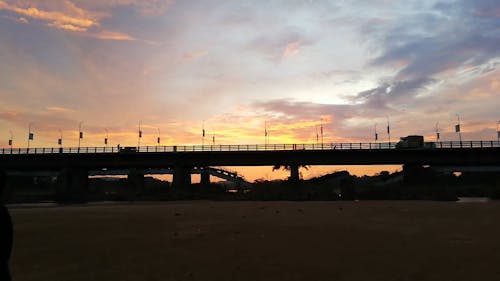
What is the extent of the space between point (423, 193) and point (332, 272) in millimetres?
58687

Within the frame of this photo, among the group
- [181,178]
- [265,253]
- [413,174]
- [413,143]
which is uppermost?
[413,143]

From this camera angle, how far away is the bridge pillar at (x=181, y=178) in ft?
276

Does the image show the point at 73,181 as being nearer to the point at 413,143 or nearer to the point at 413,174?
the point at 413,174

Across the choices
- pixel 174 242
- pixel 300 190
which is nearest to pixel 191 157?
pixel 300 190

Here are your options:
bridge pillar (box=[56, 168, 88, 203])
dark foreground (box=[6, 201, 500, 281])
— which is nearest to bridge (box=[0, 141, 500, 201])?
bridge pillar (box=[56, 168, 88, 203])

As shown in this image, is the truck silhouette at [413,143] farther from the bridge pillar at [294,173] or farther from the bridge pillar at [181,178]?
the bridge pillar at [181,178]

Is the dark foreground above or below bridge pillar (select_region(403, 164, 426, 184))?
below

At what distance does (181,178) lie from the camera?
85.7 meters

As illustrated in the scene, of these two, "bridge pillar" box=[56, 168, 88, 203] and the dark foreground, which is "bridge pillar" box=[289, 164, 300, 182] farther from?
the dark foreground

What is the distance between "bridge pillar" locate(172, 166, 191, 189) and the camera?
8405 cm

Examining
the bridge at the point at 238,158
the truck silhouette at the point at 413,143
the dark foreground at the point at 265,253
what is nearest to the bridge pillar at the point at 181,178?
the bridge at the point at 238,158

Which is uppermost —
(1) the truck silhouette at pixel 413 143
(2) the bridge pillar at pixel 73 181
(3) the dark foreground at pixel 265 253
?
(1) the truck silhouette at pixel 413 143

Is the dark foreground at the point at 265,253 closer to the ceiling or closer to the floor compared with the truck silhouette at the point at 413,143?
closer to the floor

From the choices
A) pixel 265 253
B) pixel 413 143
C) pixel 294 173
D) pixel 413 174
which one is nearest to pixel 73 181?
pixel 294 173
